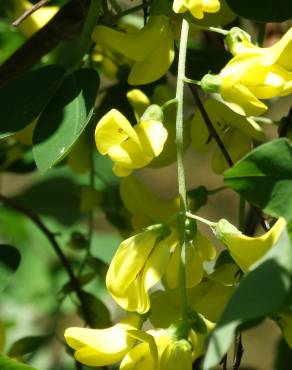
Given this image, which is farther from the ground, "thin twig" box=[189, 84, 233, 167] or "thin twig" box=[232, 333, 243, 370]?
"thin twig" box=[189, 84, 233, 167]

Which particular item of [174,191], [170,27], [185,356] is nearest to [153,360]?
[185,356]

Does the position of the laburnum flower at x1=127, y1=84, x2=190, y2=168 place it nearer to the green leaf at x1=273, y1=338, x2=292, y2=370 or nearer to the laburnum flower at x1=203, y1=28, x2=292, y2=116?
the laburnum flower at x1=203, y1=28, x2=292, y2=116

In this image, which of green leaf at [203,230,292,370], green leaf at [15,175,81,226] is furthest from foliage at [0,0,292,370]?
green leaf at [15,175,81,226]

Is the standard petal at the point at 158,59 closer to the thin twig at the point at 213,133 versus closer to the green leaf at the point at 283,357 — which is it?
the thin twig at the point at 213,133

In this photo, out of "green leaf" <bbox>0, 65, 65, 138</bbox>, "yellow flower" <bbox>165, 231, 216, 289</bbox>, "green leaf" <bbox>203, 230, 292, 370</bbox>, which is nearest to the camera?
"green leaf" <bbox>203, 230, 292, 370</bbox>

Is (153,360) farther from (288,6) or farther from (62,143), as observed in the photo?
(288,6)

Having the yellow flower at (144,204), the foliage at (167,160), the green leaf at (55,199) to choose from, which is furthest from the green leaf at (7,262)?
the green leaf at (55,199)
